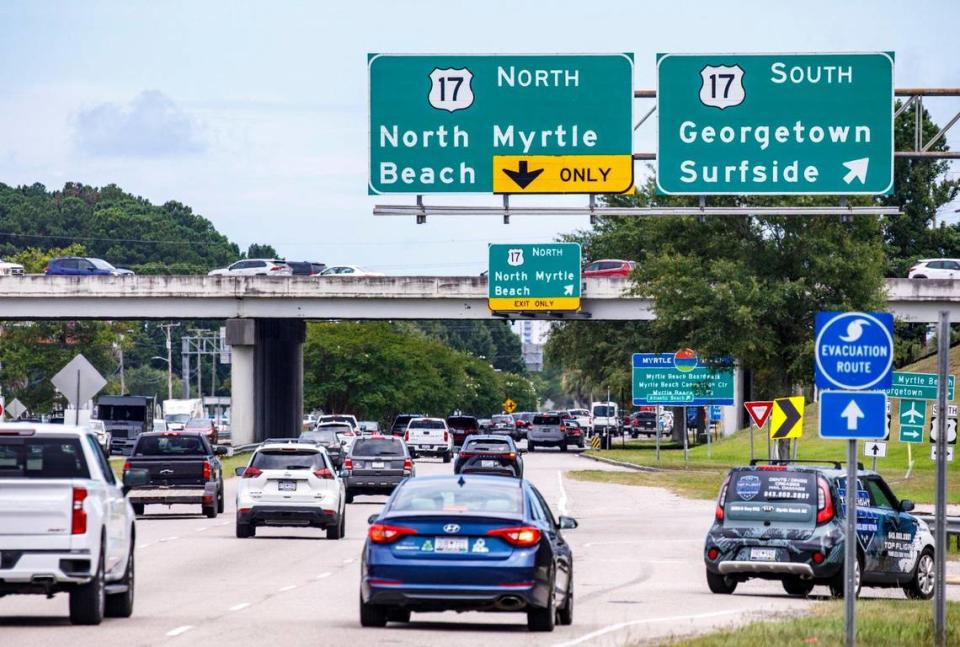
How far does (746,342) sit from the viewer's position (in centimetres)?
6309

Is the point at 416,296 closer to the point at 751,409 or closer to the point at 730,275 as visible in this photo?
the point at 730,275

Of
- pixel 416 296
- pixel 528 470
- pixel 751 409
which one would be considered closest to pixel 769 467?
pixel 751 409

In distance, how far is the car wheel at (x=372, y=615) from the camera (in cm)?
1717

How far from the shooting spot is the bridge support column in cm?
8700

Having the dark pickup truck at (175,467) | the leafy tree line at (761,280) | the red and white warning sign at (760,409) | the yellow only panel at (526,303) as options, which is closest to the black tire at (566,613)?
the dark pickup truck at (175,467)

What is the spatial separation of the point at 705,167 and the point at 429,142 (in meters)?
4.16

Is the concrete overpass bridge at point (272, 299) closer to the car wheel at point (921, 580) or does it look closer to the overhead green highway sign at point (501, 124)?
the overhead green highway sign at point (501, 124)

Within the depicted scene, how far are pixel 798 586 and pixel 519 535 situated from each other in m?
7.64

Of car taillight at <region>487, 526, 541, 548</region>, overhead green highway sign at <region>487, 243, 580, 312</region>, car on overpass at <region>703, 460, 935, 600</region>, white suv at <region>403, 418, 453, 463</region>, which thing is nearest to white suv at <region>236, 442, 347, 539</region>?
car on overpass at <region>703, 460, 935, 600</region>

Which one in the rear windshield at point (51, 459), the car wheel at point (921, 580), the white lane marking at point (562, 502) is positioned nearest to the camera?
the rear windshield at point (51, 459)

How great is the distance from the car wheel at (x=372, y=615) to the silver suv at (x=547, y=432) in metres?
81.3

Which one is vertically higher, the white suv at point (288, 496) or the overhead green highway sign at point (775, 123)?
the overhead green highway sign at point (775, 123)

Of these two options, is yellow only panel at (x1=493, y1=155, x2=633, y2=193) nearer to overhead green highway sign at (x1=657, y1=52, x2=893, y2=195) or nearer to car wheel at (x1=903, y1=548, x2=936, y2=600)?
overhead green highway sign at (x1=657, y1=52, x2=893, y2=195)

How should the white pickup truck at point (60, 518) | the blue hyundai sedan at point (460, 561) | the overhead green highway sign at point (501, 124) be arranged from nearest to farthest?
the white pickup truck at point (60, 518), the blue hyundai sedan at point (460, 561), the overhead green highway sign at point (501, 124)
